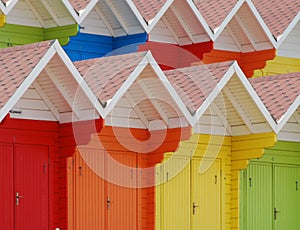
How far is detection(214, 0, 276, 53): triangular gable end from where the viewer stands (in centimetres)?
3095

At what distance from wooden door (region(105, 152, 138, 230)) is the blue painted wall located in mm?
3140

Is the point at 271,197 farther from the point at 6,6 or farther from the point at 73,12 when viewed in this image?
the point at 6,6

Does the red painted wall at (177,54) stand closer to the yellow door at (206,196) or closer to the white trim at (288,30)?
the white trim at (288,30)

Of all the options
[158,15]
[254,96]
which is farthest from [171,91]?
[158,15]

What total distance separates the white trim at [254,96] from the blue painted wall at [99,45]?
2.91 m

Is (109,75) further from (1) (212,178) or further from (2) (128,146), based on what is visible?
(1) (212,178)

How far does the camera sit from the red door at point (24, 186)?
2534 cm

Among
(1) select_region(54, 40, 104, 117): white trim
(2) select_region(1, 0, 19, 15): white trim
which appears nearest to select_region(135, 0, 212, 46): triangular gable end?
(2) select_region(1, 0, 19, 15): white trim

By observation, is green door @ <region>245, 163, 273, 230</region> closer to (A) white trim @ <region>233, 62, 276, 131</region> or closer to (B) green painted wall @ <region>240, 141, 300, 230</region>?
(B) green painted wall @ <region>240, 141, 300, 230</region>

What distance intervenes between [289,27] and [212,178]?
4869 mm

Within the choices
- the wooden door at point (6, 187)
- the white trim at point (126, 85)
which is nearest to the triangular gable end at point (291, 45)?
the white trim at point (126, 85)

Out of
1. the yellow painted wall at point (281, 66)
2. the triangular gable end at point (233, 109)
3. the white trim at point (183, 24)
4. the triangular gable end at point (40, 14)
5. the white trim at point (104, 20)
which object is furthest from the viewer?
the yellow painted wall at point (281, 66)

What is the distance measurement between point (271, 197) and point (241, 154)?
1320 millimetres

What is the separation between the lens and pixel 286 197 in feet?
96.5
